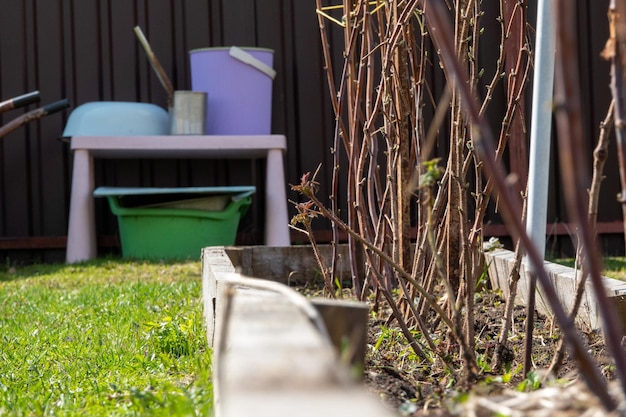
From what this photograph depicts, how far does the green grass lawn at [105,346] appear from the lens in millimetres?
1962

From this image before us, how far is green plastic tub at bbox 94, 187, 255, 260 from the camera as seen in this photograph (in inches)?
215

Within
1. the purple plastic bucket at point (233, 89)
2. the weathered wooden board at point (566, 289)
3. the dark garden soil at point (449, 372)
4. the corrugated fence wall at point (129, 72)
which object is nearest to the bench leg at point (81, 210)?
the corrugated fence wall at point (129, 72)

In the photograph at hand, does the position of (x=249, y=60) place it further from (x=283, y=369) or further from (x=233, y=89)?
(x=283, y=369)

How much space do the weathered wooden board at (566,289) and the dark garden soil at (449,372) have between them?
0.18ft

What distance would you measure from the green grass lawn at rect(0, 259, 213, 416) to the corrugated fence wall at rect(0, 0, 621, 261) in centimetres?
153

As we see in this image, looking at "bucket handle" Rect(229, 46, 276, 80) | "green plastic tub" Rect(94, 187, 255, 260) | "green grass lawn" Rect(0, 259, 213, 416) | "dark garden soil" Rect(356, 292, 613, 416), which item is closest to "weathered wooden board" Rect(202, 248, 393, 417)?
"dark garden soil" Rect(356, 292, 613, 416)

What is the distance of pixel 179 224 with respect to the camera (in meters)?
5.49

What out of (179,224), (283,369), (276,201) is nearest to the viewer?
(283,369)

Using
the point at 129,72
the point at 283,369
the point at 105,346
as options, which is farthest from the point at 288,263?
the point at 283,369

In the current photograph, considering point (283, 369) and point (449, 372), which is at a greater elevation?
point (283, 369)

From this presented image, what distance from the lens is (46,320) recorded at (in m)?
3.41

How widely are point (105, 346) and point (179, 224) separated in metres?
2.73

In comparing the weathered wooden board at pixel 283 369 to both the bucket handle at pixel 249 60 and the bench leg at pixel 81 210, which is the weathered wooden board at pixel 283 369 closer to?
the bench leg at pixel 81 210

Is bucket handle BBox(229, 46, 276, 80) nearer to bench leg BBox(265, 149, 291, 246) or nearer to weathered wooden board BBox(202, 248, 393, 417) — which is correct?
bench leg BBox(265, 149, 291, 246)
